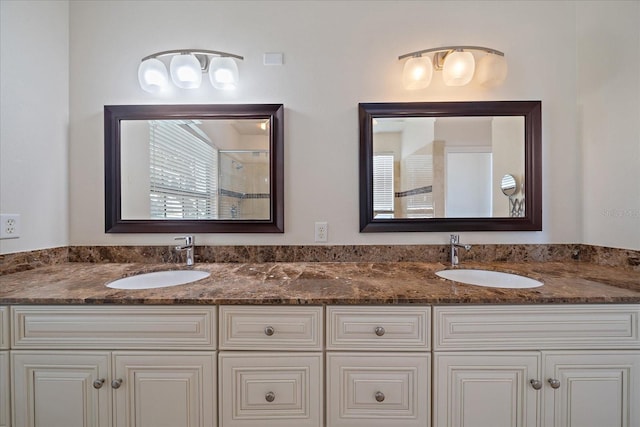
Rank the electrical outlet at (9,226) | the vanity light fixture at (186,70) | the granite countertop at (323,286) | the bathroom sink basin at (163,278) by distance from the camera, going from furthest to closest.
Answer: the vanity light fixture at (186,70) → the bathroom sink basin at (163,278) → the electrical outlet at (9,226) → the granite countertop at (323,286)

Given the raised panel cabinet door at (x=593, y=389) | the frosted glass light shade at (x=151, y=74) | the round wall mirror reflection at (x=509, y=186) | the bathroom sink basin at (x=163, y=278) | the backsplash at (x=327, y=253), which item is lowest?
the raised panel cabinet door at (x=593, y=389)

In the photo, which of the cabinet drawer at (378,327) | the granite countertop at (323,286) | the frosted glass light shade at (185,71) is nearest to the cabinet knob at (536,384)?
the granite countertop at (323,286)

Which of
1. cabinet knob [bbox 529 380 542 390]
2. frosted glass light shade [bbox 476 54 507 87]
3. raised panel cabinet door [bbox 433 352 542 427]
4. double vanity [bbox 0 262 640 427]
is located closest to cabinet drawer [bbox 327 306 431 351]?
double vanity [bbox 0 262 640 427]

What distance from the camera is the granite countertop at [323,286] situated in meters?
0.88

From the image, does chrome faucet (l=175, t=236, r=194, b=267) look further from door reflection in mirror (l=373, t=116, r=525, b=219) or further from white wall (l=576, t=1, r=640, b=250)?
white wall (l=576, t=1, r=640, b=250)

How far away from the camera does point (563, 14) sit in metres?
1.39

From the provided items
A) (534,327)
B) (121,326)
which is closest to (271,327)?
(121,326)

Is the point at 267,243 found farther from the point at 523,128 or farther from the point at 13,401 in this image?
the point at 523,128

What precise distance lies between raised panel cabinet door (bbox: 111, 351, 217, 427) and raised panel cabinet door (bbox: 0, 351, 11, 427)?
0.37 m

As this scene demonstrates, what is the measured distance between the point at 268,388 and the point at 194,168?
111 cm

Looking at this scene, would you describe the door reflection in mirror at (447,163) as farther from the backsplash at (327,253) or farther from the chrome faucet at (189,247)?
the chrome faucet at (189,247)

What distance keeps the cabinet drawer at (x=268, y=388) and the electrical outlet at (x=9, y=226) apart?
1143 millimetres

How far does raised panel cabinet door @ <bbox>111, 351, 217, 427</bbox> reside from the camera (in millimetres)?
889

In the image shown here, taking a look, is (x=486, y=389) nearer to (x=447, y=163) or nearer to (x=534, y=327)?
(x=534, y=327)
